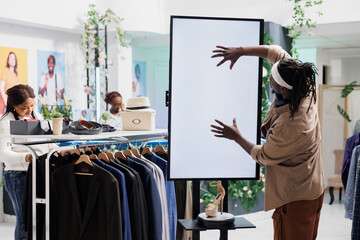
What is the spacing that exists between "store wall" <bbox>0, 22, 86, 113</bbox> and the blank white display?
14.7ft

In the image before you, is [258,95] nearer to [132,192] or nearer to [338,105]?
[132,192]

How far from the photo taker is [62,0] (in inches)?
273

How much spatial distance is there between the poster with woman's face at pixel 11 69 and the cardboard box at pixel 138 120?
313cm

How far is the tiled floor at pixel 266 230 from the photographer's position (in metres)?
5.46

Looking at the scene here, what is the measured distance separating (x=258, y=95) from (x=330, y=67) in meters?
7.11

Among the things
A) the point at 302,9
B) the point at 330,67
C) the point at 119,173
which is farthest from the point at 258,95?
the point at 330,67

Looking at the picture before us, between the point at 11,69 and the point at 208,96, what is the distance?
15.0ft

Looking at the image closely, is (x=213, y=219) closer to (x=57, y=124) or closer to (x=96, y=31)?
(x=57, y=124)

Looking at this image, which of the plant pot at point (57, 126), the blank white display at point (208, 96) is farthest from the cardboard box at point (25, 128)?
the blank white display at point (208, 96)

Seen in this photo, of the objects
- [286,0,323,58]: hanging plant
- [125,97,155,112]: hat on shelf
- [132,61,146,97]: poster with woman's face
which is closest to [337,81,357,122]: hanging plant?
[286,0,323,58]: hanging plant

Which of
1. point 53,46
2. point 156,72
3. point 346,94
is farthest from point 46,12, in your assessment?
point 346,94

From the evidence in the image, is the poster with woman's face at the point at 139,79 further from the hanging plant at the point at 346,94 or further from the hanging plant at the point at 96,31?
the hanging plant at the point at 346,94

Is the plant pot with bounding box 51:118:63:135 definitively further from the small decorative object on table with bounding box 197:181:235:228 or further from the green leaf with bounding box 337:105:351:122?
the green leaf with bounding box 337:105:351:122

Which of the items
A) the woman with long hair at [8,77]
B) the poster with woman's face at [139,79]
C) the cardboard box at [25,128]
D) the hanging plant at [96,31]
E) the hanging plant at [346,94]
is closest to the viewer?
the cardboard box at [25,128]
